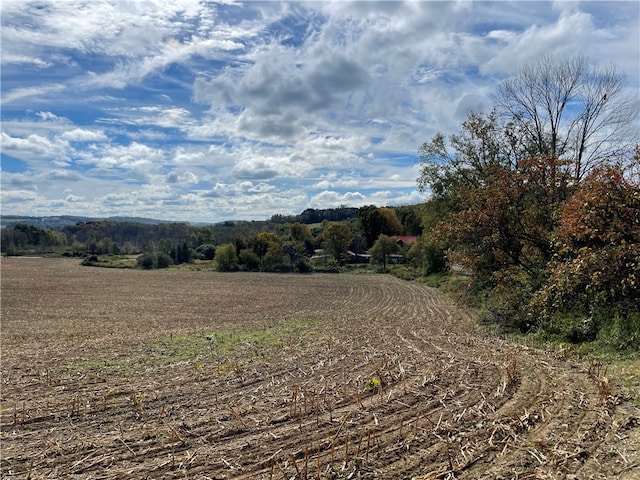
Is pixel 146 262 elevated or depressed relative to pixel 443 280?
elevated

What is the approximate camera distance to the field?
5438 millimetres

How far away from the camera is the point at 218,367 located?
444 inches

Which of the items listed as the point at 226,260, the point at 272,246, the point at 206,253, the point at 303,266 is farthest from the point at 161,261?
the point at 303,266

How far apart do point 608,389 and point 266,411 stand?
5.85m

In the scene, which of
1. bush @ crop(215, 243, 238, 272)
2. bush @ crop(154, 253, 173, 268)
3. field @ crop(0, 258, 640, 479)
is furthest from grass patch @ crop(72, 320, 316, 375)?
bush @ crop(154, 253, 173, 268)

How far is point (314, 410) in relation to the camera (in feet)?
24.0

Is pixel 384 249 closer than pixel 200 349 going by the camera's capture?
No

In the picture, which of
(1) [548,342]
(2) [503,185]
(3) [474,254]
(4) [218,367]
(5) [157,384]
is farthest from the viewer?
(3) [474,254]

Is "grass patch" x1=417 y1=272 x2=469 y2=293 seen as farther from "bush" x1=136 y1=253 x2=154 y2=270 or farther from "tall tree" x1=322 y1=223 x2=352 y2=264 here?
"bush" x1=136 y1=253 x2=154 y2=270

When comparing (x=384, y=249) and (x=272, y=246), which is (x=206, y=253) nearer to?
(x=272, y=246)

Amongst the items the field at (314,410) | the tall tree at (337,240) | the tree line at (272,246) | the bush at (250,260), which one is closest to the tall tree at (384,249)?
the tree line at (272,246)

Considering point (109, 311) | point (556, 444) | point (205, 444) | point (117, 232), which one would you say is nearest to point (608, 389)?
point (556, 444)

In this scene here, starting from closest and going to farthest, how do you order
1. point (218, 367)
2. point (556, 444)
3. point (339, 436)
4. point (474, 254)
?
point (556, 444) < point (339, 436) < point (218, 367) < point (474, 254)

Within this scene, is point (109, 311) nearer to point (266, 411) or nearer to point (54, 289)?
point (54, 289)
